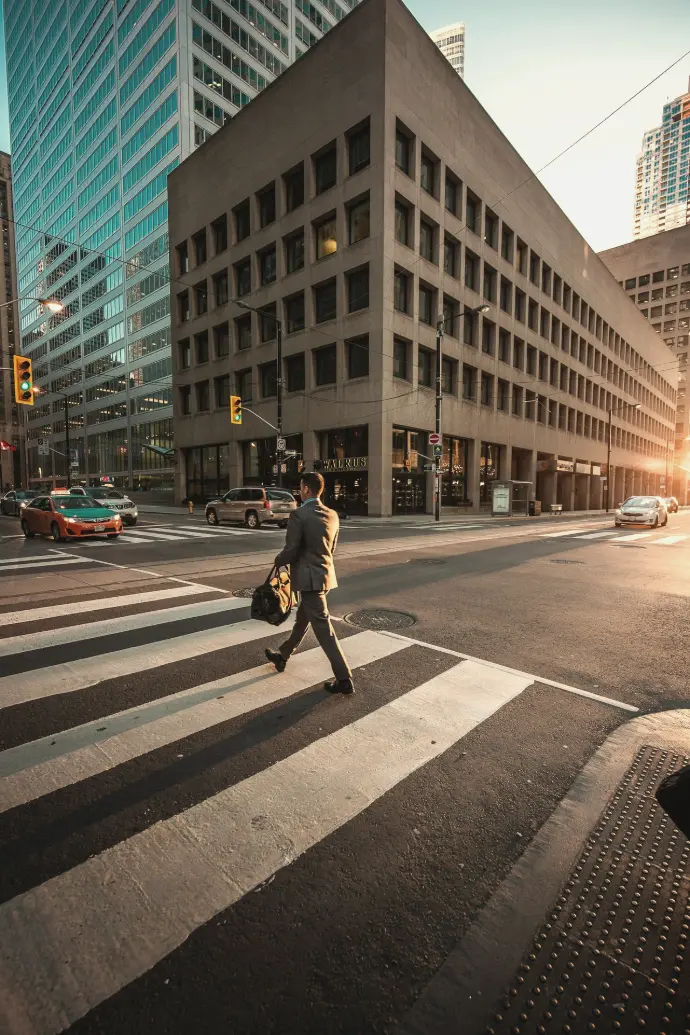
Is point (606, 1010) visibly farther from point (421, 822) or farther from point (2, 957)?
point (2, 957)

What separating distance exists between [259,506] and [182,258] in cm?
3352

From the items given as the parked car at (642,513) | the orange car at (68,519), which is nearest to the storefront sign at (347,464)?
the parked car at (642,513)

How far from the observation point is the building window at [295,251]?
100 ft

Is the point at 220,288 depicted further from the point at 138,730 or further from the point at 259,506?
the point at 138,730

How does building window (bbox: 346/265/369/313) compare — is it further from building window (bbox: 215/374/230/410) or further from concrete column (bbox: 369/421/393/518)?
building window (bbox: 215/374/230/410)

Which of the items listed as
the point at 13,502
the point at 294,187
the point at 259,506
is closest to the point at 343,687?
the point at 259,506

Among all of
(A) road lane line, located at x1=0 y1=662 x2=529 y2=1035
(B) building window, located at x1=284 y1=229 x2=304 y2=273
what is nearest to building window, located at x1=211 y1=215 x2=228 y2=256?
(B) building window, located at x1=284 y1=229 x2=304 y2=273

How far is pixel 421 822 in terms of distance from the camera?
2.39 meters

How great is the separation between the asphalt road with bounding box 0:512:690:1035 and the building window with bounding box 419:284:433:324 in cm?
2685

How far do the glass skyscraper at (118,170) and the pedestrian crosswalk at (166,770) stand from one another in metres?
40.2

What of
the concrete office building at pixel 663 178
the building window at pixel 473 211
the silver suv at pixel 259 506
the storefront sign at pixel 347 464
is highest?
the concrete office building at pixel 663 178

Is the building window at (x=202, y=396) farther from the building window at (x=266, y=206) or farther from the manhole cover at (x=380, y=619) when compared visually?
the manhole cover at (x=380, y=619)

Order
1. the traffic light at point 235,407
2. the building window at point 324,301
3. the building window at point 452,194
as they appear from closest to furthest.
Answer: the traffic light at point 235,407 → the building window at point 324,301 → the building window at point 452,194

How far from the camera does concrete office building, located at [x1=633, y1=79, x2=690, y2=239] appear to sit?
12600cm
